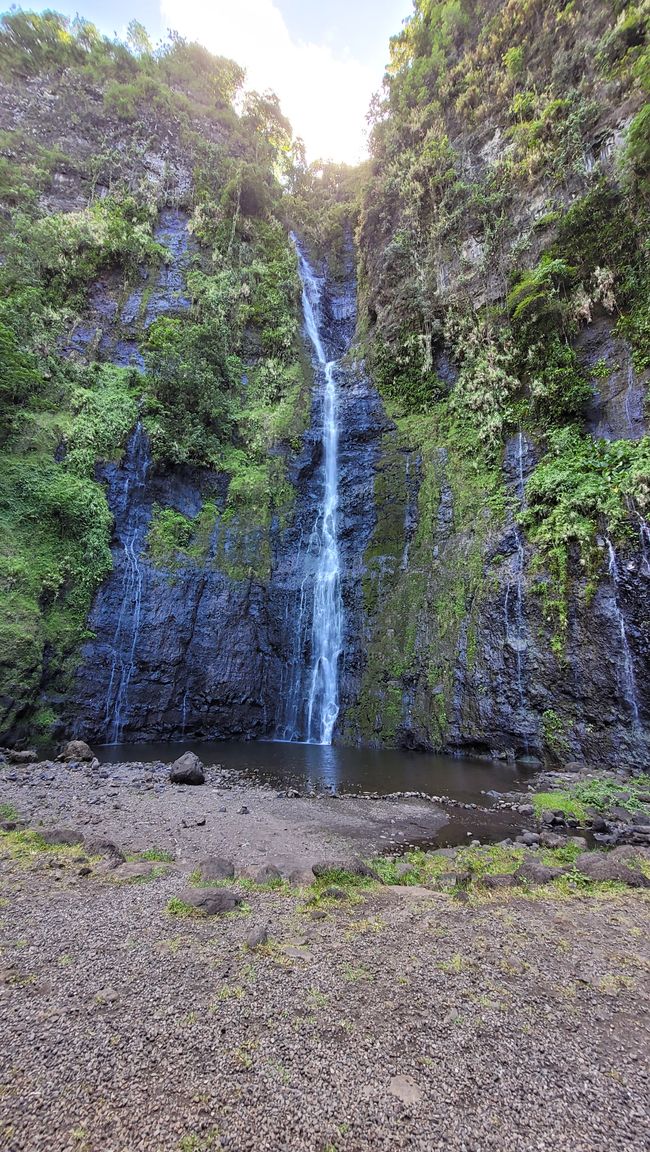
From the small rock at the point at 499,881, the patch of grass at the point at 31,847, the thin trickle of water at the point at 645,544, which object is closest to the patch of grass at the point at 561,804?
the small rock at the point at 499,881

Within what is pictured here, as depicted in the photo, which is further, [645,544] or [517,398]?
[517,398]

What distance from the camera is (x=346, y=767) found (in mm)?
12641

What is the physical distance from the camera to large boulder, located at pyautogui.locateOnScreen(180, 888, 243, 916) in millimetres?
4289

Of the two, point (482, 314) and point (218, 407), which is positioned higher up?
point (482, 314)

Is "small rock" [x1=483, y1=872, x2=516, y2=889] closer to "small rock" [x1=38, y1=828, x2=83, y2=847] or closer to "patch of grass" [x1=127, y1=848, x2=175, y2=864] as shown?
"patch of grass" [x1=127, y1=848, x2=175, y2=864]

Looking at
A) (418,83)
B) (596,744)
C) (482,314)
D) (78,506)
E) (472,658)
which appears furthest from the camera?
(418,83)

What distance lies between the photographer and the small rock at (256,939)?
12.1 ft

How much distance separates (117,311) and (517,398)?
59.3 feet

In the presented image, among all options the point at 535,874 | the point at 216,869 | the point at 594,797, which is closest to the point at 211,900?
the point at 216,869

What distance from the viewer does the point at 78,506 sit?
16109mm

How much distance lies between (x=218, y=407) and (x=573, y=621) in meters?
15.8

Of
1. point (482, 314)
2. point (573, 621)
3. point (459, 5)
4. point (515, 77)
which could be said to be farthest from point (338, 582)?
point (459, 5)

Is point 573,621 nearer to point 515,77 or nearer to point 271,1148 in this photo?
point 271,1148

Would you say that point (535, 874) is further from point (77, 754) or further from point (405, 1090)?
point (77, 754)
